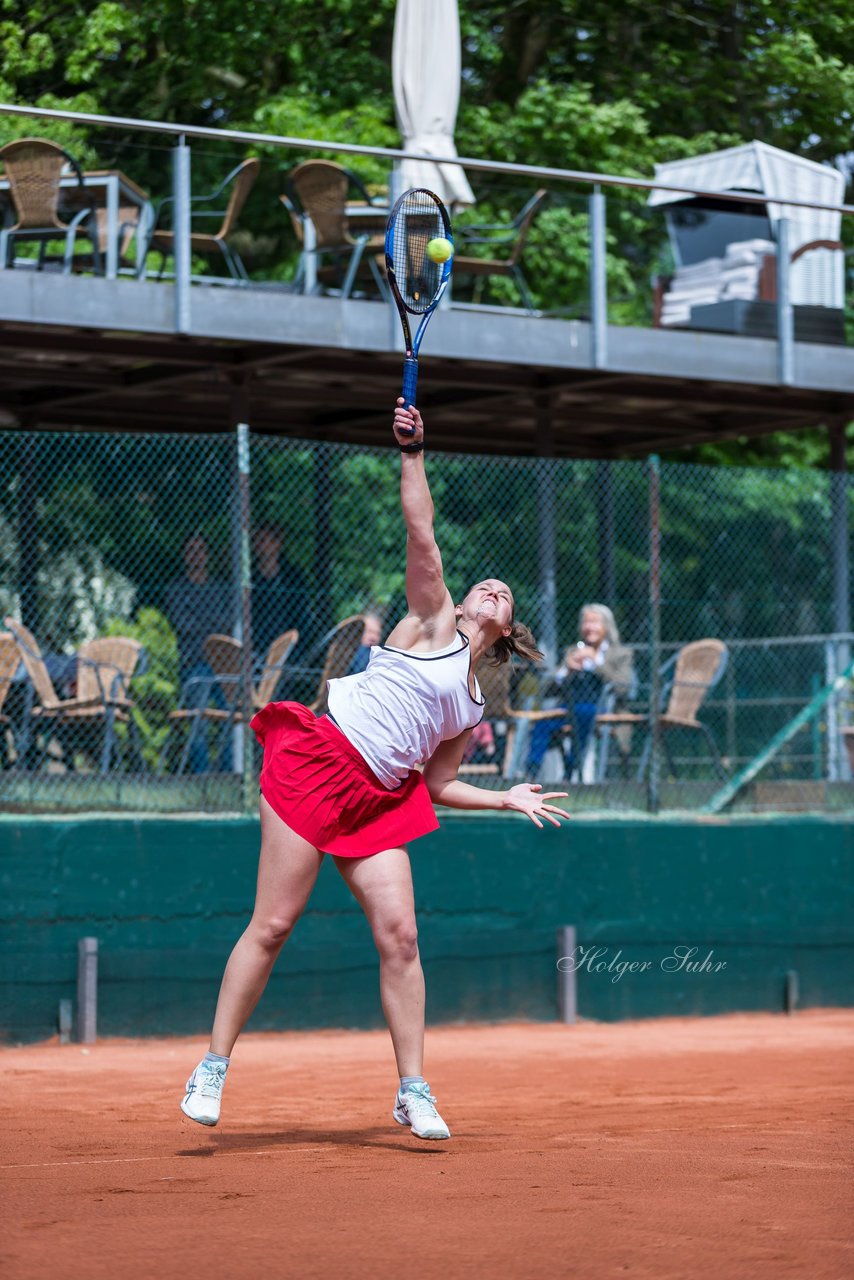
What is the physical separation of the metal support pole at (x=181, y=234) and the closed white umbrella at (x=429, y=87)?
5.52ft

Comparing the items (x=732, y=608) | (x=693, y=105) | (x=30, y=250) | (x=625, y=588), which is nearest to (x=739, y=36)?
(x=693, y=105)

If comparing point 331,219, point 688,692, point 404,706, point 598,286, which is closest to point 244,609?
point 688,692

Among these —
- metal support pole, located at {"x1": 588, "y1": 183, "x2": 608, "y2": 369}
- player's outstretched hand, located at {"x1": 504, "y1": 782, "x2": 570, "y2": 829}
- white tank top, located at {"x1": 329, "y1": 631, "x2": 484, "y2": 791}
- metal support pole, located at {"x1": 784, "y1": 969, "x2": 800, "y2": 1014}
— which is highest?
metal support pole, located at {"x1": 588, "y1": 183, "x2": 608, "y2": 369}

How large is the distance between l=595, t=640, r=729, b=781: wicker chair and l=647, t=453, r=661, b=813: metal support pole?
5cm

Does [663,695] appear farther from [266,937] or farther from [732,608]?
[266,937]

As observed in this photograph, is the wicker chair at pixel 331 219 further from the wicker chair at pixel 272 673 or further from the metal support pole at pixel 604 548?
the wicker chair at pixel 272 673

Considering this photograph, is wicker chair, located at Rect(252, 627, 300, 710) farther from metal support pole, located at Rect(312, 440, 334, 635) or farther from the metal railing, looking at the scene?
the metal railing

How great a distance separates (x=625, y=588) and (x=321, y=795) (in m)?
13.4

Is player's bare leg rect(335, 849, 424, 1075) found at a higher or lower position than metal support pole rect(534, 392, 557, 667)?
lower

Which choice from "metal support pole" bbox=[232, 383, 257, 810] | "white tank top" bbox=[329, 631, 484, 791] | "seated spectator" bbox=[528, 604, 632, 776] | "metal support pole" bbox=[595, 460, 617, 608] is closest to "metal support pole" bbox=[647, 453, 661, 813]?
"seated spectator" bbox=[528, 604, 632, 776]

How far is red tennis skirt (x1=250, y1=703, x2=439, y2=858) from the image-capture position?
19.2 ft

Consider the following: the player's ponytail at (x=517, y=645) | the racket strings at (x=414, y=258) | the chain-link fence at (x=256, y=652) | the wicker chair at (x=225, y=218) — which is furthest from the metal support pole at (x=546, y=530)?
the player's ponytail at (x=517, y=645)

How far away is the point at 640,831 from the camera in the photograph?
11.3 metres

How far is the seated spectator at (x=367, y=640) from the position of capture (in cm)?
1040
